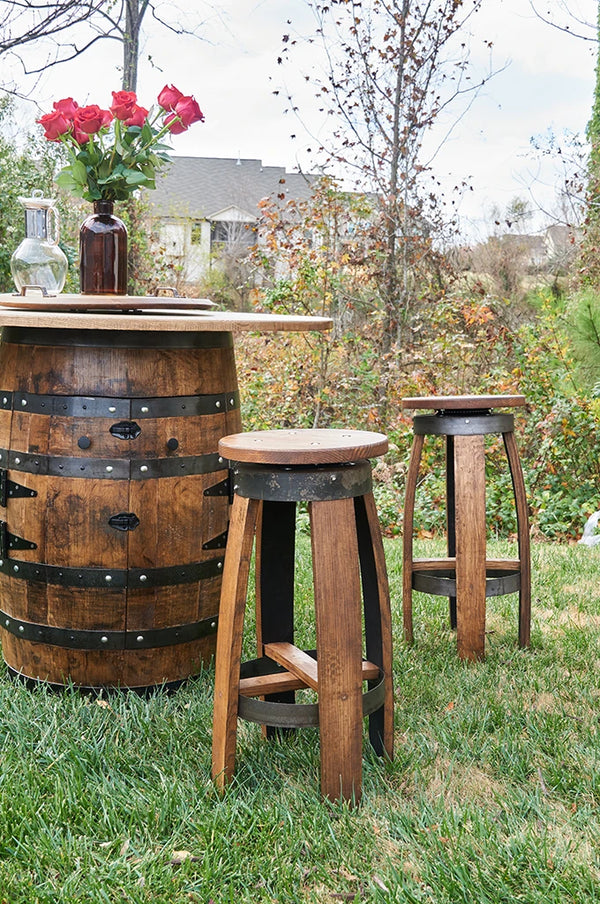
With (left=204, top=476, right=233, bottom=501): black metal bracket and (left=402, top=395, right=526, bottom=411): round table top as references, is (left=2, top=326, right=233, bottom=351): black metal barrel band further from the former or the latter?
(left=402, top=395, right=526, bottom=411): round table top

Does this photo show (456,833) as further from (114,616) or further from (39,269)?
(39,269)

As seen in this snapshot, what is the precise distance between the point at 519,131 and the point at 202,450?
22.9 feet

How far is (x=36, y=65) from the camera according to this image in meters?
7.23

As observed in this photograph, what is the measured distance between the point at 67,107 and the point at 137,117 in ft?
0.69

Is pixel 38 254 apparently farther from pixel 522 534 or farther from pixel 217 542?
pixel 522 534

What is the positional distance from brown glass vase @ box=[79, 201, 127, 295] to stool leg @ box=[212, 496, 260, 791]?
3.67 ft

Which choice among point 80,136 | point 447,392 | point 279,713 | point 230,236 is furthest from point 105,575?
point 230,236

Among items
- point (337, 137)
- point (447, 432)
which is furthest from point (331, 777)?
point (337, 137)

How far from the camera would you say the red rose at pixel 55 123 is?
246cm

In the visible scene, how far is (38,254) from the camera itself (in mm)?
2859

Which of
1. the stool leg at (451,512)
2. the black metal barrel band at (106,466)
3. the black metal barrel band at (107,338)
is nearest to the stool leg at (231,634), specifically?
the black metal barrel band at (106,466)

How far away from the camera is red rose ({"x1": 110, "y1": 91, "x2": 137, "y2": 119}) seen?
8.16ft

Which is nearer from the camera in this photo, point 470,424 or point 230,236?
point 470,424

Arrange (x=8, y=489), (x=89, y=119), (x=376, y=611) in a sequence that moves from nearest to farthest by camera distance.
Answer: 1. (x=376, y=611)
2. (x=8, y=489)
3. (x=89, y=119)
